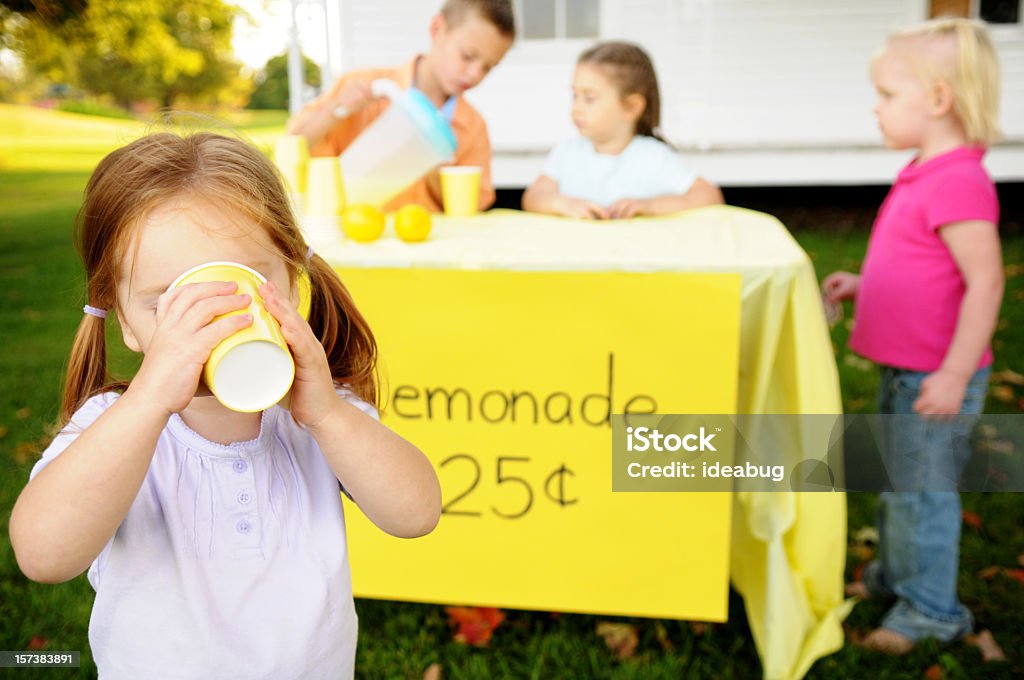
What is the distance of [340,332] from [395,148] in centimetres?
105

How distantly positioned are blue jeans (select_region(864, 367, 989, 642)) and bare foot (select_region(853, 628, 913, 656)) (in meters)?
0.02

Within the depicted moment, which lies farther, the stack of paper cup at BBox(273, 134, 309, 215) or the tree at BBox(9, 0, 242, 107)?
the tree at BBox(9, 0, 242, 107)

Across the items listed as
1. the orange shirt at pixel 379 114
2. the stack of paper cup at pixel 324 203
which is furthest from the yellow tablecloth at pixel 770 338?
the orange shirt at pixel 379 114

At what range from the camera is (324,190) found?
2.09 m

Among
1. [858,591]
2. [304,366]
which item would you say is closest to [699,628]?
[858,591]

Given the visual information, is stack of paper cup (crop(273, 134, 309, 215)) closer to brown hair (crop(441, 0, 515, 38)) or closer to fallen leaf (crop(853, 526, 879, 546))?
brown hair (crop(441, 0, 515, 38))

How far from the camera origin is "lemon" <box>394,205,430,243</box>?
2020mm

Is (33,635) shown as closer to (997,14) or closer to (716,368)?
(716,368)

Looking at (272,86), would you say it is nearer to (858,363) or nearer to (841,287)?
(858,363)

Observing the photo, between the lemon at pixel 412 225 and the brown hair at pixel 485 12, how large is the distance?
32.0 inches

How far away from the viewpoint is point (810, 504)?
191 cm

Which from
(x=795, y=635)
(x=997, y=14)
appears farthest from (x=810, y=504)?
(x=997, y=14)

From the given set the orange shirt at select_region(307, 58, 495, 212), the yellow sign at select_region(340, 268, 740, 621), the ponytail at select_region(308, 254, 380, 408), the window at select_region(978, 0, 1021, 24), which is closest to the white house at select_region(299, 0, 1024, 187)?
the window at select_region(978, 0, 1021, 24)

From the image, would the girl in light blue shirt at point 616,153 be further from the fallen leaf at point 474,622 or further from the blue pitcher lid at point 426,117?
the fallen leaf at point 474,622
